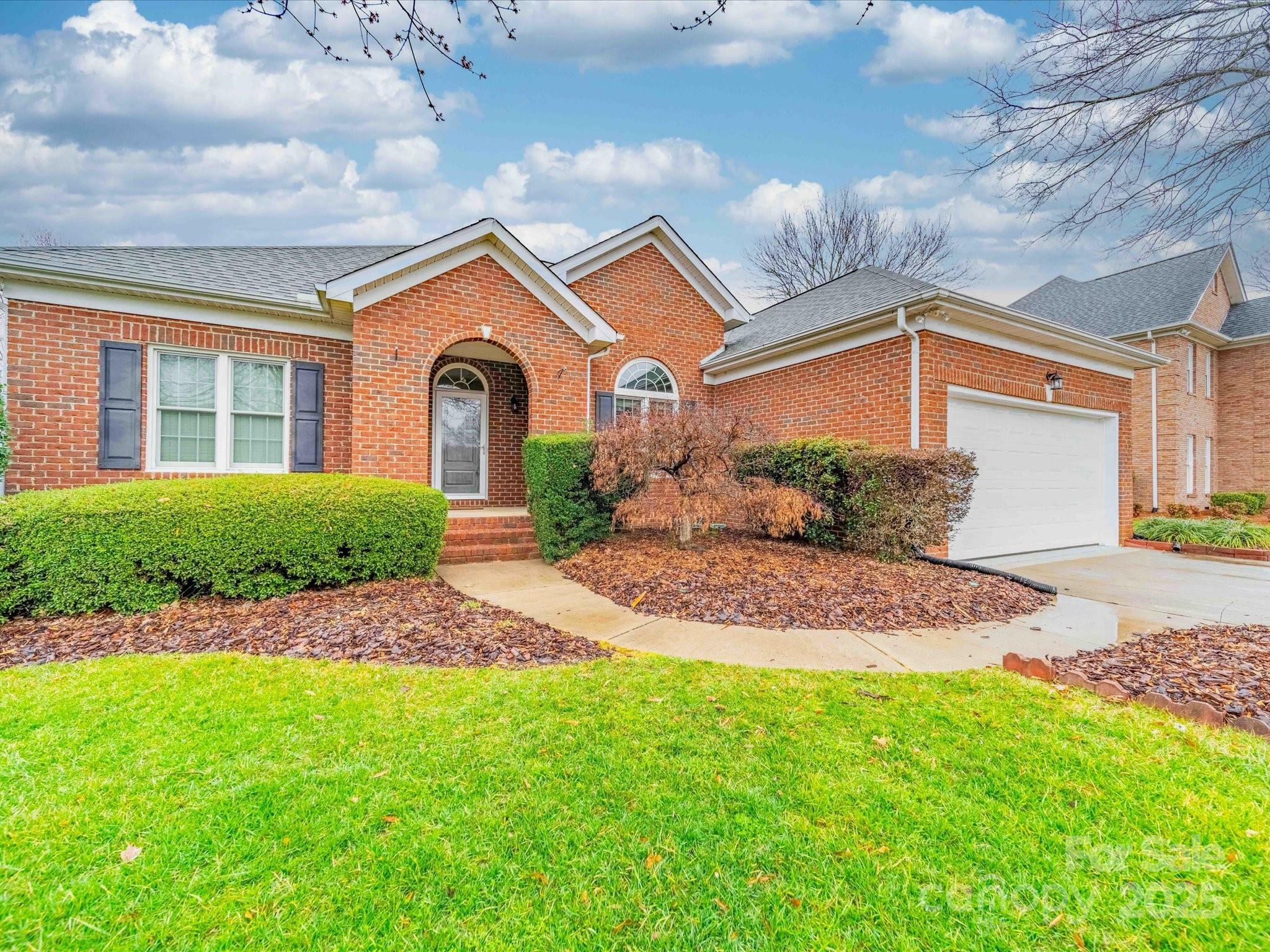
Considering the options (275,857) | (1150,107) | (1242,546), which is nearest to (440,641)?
(275,857)

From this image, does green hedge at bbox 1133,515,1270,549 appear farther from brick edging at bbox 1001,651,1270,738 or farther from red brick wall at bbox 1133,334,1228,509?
brick edging at bbox 1001,651,1270,738

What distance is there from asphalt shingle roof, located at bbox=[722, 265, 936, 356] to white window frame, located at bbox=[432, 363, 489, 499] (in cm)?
521

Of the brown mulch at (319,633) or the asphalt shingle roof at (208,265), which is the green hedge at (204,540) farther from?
the asphalt shingle roof at (208,265)

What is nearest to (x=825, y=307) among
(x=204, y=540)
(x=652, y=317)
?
(x=652, y=317)

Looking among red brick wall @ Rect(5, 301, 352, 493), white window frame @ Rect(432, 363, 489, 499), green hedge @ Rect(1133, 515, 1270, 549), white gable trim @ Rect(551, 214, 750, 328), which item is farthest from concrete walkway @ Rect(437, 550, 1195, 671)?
white gable trim @ Rect(551, 214, 750, 328)

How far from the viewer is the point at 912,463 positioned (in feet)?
23.0

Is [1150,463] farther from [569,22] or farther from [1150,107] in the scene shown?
[569,22]

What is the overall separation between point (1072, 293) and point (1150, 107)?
1839 cm

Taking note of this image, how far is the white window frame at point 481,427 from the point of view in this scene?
1066 cm

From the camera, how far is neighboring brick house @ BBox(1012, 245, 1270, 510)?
52.1 feet

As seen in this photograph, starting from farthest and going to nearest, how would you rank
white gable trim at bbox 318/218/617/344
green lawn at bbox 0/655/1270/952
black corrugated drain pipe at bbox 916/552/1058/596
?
white gable trim at bbox 318/218/617/344 < black corrugated drain pipe at bbox 916/552/1058/596 < green lawn at bbox 0/655/1270/952

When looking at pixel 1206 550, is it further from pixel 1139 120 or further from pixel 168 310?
pixel 168 310

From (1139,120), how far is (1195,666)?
4.57 meters

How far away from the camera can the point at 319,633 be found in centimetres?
475
